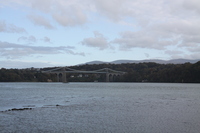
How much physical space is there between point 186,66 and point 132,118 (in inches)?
2732

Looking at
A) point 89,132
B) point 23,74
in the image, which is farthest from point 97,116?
point 23,74

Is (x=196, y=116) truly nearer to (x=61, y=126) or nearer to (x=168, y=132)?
(x=168, y=132)

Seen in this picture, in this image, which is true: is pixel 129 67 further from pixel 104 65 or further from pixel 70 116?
pixel 70 116

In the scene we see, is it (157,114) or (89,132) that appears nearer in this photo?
(89,132)

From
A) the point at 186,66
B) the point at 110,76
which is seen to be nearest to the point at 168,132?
the point at 186,66

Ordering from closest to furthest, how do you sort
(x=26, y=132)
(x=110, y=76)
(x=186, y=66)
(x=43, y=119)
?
(x=26, y=132), (x=43, y=119), (x=186, y=66), (x=110, y=76)

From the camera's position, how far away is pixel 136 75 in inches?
4272

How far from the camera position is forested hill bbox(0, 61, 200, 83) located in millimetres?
80500

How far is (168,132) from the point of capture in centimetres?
1216

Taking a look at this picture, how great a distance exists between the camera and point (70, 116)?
53.7 ft

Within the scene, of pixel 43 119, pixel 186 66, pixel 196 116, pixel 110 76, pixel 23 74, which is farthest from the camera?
pixel 110 76

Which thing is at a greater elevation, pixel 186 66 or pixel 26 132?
pixel 186 66

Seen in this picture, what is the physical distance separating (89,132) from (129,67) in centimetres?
11665

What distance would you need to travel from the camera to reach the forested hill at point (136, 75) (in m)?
80.5
